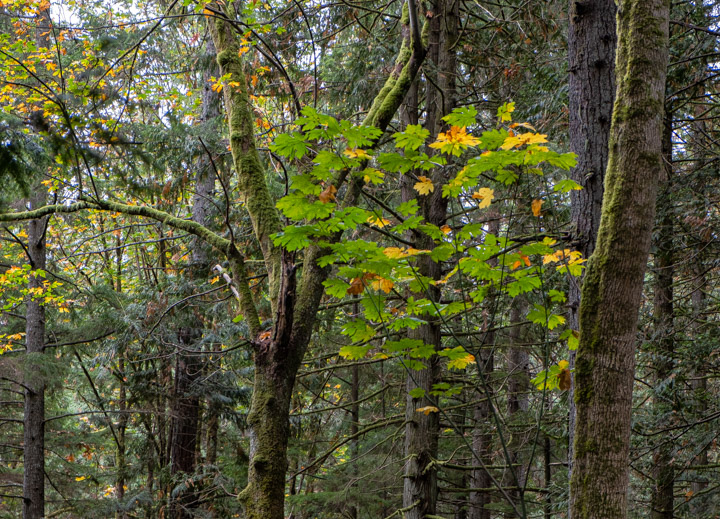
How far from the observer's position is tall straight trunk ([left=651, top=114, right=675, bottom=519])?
20.9 feet

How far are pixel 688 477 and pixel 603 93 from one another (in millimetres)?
6092

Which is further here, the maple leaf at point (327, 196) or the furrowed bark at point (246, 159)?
the furrowed bark at point (246, 159)

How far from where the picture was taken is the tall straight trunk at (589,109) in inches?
A: 151

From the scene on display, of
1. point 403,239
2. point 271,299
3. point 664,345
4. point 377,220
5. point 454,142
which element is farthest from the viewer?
point 664,345

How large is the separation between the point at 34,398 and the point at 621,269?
35.0 ft

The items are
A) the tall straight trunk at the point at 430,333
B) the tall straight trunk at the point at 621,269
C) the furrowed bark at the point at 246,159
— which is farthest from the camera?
the tall straight trunk at the point at 430,333

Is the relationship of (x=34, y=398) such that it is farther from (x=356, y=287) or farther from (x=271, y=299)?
(x=356, y=287)

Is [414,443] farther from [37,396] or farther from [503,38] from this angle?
[37,396]

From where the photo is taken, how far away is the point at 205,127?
8.88 metres

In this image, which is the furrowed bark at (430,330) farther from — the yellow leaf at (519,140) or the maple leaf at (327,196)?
the yellow leaf at (519,140)

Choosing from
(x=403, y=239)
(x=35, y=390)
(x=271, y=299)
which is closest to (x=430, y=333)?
(x=403, y=239)

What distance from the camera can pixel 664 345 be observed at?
7059 mm

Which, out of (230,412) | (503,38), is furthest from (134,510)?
(503,38)

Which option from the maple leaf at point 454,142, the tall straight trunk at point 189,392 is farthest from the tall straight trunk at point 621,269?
the tall straight trunk at point 189,392
